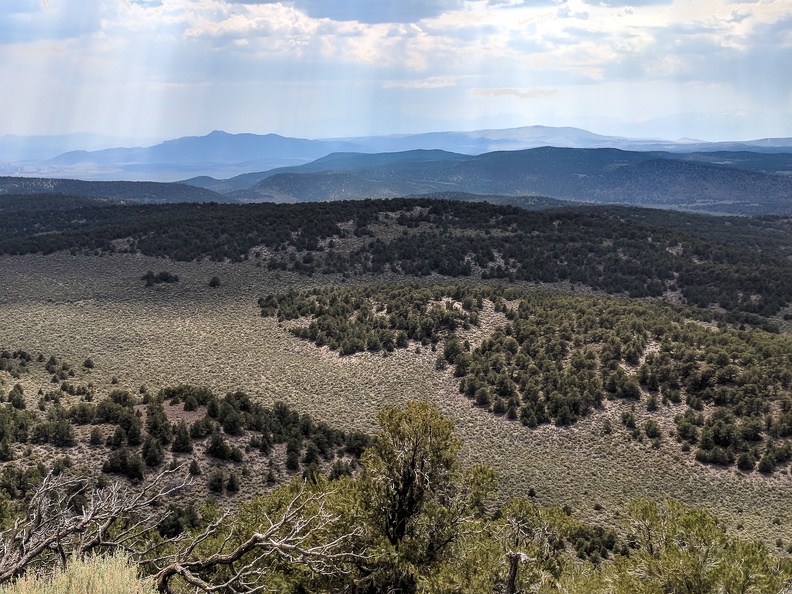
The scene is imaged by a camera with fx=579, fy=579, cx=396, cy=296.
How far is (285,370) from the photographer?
131ft

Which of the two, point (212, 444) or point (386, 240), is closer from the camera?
point (212, 444)

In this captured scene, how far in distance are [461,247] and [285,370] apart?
32.3 m

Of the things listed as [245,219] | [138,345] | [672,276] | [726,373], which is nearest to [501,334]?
[726,373]

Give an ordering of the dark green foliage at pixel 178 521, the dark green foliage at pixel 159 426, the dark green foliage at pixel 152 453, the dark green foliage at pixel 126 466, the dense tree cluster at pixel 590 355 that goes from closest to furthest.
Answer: the dark green foliage at pixel 178 521
the dark green foliage at pixel 126 466
the dark green foliage at pixel 152 453
the dark green foliage at pixel 159 426
the dense tree cluster at pixel 590 355

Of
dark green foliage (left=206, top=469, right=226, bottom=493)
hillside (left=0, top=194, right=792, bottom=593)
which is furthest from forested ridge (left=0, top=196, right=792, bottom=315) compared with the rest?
dark green foliage (left=206, top=469, right=226, bottom=493)

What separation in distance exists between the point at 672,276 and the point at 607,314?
24.4 meters

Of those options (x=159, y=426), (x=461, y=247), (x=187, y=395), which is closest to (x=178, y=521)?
(x=159, y=426)

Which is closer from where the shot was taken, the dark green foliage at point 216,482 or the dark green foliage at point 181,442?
the dark green foliage at point 216,482

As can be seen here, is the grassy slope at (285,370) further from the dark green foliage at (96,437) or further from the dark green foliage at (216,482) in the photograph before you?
the dark green foliage at (216,482)

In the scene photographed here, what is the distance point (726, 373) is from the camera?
112 feet

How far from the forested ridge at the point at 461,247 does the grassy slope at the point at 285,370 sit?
4.48 m

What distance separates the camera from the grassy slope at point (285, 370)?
2720cm

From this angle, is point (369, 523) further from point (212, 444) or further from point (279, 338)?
point (279, 338)

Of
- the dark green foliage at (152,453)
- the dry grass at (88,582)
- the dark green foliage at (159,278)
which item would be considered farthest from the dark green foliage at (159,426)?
the dark green foliage at (159,278)
